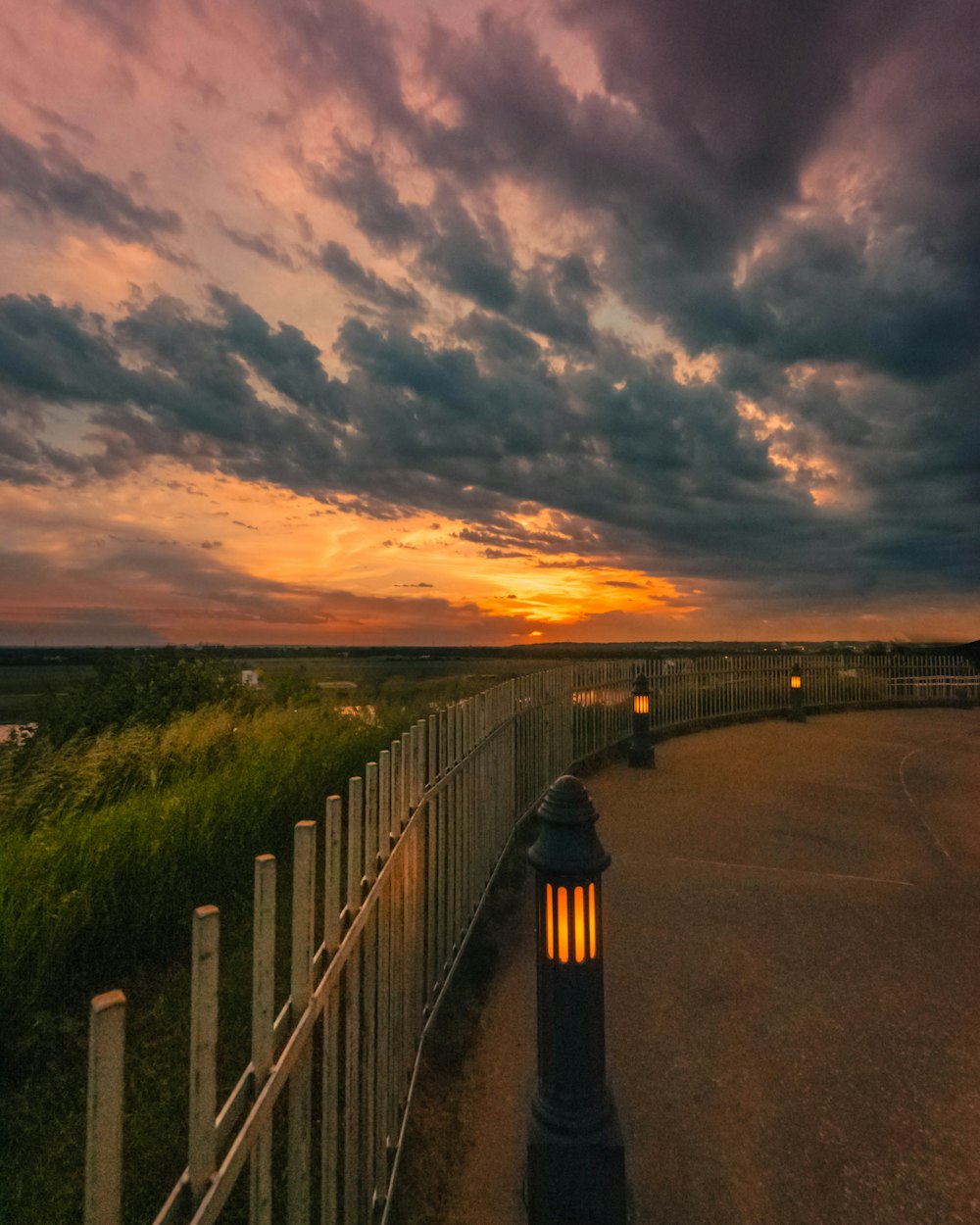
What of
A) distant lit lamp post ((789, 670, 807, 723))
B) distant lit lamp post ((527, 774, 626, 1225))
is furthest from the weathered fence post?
distant lit lamp post ((789, 670, 807, 723))

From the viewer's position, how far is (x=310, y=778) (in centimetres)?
664

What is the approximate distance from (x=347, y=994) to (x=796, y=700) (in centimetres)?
1396

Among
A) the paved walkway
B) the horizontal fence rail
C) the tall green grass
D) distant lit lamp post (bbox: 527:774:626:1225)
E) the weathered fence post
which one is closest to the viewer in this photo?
the weathered fence post

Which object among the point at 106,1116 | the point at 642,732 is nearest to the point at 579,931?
the point at 106,1116

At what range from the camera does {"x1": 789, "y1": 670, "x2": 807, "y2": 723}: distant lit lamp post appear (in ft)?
46.4

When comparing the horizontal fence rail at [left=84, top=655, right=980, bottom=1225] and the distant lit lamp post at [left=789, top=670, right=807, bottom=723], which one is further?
the distant lit lamp post at [left=789, top=670, right=807, bottom=723]

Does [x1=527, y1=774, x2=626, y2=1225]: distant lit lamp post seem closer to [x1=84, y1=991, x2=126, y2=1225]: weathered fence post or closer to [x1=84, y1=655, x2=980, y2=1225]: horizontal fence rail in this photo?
[x1=84, y1=655, x2=980, y2=1225]: horizontal fence rail

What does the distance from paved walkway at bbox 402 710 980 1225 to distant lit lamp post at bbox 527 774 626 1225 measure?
21 cm

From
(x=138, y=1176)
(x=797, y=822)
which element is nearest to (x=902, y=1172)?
(x=138, y=1176)

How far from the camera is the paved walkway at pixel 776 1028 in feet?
8.51

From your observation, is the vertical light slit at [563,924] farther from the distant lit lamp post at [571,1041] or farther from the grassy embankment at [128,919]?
the grassy embankment at [128,919]

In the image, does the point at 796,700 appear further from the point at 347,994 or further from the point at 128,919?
the point at 347,994

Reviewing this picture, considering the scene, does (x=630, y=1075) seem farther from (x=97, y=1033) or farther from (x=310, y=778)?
(x=310, y=778)

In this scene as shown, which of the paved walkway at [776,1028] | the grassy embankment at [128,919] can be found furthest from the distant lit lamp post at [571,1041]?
the grassy embankment at [128,919]
